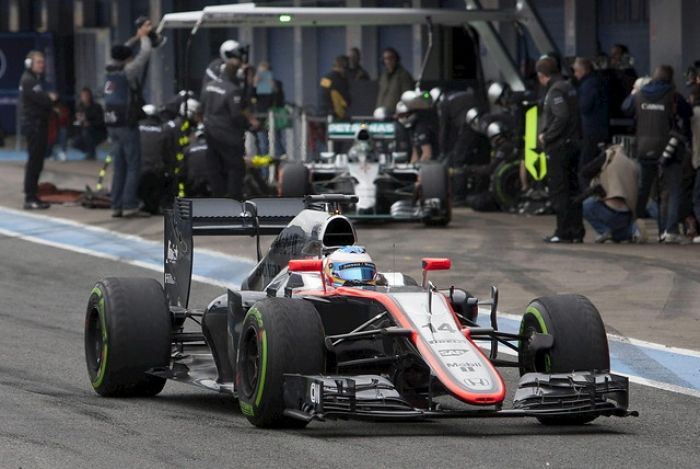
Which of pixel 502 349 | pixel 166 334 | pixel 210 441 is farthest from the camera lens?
pixel 502 349

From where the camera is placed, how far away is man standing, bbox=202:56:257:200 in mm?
21344

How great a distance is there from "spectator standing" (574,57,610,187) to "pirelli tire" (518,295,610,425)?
1211 cm

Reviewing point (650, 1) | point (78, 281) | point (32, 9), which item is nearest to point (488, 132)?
point (650, 1)

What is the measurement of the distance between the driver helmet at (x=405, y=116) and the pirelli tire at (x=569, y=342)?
46.3ft

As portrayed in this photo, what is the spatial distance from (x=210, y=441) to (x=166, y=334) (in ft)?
4.67

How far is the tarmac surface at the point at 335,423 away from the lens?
8.20m

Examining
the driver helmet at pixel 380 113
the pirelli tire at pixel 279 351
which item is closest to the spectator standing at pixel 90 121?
the driver helmet at pixel 380 113

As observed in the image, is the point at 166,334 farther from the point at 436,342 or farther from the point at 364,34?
the point at 364,34

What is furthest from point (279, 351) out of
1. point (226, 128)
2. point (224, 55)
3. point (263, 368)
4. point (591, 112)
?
point (591, 112)

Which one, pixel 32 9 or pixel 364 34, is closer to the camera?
pixel 364 34

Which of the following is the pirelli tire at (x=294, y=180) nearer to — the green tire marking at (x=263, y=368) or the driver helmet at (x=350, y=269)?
the driver helmet at (x=350, y=269)

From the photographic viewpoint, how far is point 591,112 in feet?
72.0

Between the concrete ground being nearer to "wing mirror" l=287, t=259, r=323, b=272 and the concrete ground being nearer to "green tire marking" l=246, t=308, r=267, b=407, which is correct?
"wing mirror" l=287, t=259, r=323, b=272

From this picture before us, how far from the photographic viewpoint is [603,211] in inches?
757
